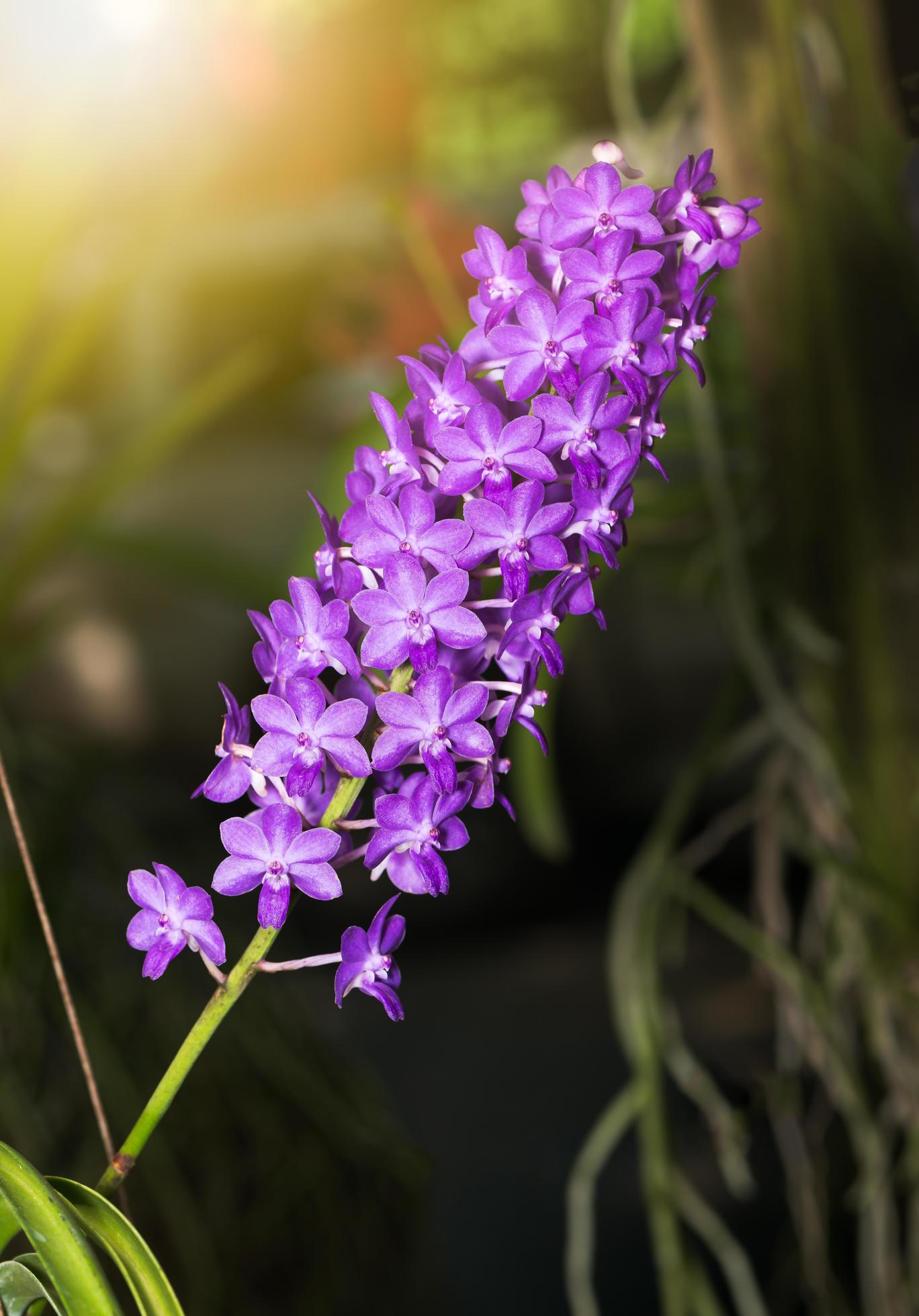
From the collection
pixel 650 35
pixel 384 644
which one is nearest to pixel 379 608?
pixel 384 644

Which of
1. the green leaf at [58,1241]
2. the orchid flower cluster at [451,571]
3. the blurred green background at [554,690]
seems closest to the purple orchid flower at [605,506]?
the orchid flower cluster at [451,571]

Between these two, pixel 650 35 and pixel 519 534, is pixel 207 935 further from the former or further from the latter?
pixel 650 35

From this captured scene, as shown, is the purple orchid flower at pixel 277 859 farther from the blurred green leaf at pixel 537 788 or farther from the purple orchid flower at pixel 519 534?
the blurred green leaf at pixel 537 788

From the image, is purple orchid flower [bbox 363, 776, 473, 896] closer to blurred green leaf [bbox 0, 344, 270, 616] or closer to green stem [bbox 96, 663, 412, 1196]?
green stem [bbox 96, 663, 412, 1196]

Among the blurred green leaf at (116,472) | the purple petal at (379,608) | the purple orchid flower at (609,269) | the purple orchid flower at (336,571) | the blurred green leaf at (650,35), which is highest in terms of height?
the blurred green leaf at (650,35)

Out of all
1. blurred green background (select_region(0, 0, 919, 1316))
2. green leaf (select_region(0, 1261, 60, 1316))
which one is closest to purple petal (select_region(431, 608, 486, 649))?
green leaf (select_region(0, 1261, 60, 1316))

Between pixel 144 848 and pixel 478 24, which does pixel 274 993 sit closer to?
pixel 144 848
